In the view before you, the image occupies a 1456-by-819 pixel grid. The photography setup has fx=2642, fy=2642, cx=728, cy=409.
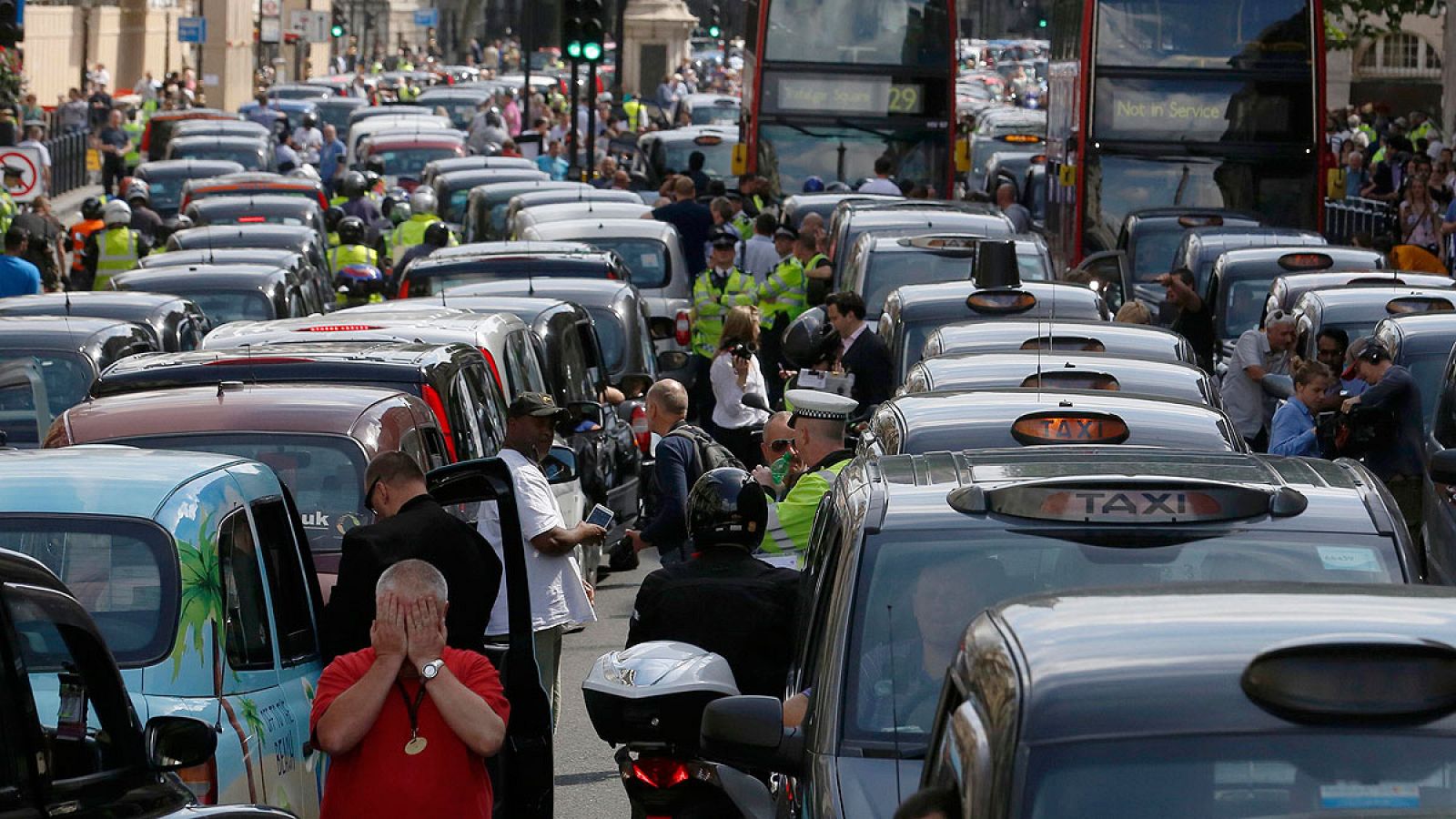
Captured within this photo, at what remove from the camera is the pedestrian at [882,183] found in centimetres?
2880

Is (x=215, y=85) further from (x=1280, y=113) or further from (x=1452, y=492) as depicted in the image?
(x=1452, y=492)

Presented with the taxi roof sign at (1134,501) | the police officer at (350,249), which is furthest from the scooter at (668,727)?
the police officer at (350,249)

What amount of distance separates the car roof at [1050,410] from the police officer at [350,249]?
16.0 meters

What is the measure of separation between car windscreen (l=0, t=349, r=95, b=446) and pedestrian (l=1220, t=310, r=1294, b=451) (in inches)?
285

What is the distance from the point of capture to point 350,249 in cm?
2434

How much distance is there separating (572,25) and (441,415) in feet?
76.1

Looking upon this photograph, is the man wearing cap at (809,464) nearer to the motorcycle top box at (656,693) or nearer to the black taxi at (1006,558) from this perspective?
the motorcycle top box at (656,693)

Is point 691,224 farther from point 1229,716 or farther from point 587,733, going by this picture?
point 1229,716

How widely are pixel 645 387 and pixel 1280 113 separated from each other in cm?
1190

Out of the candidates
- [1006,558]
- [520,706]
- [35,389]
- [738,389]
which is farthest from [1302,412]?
[1006,558]

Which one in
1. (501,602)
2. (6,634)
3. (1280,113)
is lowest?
(501,602)

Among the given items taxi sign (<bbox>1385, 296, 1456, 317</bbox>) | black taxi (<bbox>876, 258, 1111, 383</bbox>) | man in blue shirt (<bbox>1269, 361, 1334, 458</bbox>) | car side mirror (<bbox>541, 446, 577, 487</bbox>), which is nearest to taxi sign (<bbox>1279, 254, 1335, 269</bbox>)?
taxi sign (<bbox>1385, 296, 1456, 317</bbox>)

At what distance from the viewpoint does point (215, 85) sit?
77.7m

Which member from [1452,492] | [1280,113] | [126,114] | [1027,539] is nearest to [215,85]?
[126,114]
